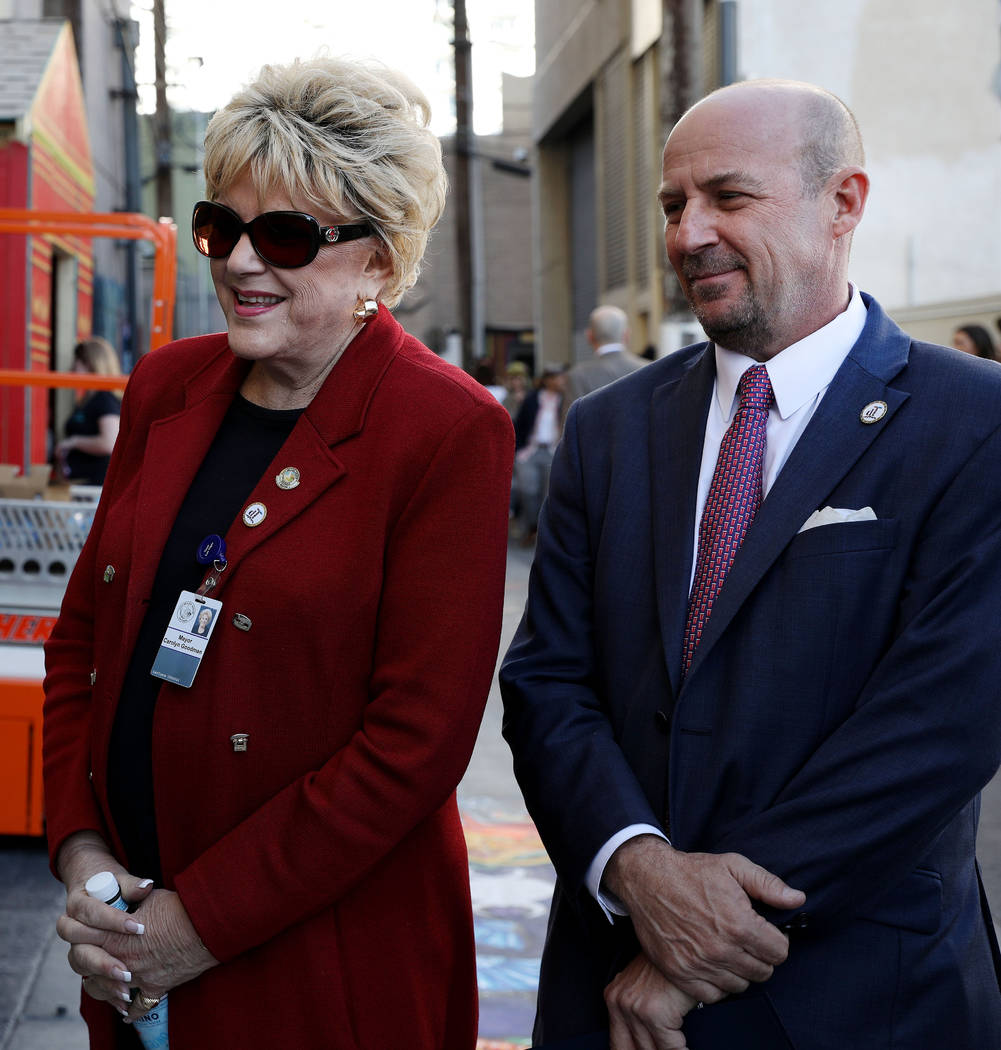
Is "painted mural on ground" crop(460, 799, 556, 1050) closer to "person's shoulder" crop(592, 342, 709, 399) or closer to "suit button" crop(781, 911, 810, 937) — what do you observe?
"suit button" crop(781, 911, 810, 937)

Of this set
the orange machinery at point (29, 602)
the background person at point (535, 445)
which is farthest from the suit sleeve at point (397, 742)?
the background person at point (535, 445)

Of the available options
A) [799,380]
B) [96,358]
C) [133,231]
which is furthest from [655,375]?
[96,358]

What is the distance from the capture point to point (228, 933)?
6.04 feet

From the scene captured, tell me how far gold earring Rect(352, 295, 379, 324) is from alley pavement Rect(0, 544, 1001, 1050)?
2.09 m

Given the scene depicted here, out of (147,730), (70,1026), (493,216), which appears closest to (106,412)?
(70,1026)

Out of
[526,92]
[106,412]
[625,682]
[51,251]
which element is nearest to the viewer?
[625,682]

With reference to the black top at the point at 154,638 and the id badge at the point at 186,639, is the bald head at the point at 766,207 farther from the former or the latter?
the id badge at the point at 186,639

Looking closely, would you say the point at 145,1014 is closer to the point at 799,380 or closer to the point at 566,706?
the point at 566,706

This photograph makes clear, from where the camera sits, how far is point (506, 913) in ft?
14.2

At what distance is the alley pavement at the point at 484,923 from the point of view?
11.5ft

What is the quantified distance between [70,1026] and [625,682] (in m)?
2.16

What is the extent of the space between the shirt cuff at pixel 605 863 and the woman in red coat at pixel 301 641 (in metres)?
0.23

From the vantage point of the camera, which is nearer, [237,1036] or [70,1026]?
[237,1036]

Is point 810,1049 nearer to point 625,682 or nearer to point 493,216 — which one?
point 625,682
